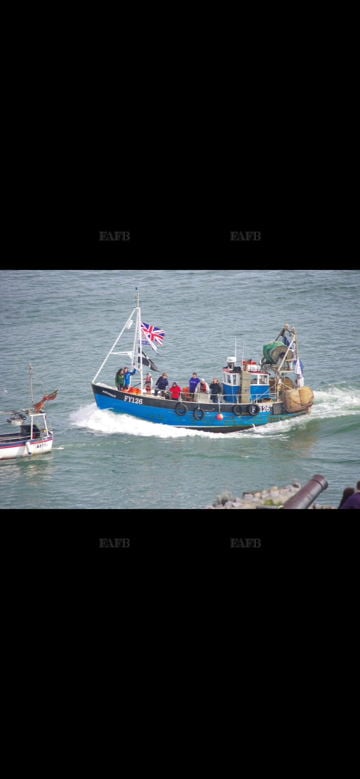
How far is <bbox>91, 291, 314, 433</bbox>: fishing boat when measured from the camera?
21781 millimetres

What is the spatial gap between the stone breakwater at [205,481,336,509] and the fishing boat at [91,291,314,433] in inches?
62.0

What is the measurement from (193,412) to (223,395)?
0.51 metres

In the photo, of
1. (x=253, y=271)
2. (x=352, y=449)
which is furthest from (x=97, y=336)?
(x=352, y=449)

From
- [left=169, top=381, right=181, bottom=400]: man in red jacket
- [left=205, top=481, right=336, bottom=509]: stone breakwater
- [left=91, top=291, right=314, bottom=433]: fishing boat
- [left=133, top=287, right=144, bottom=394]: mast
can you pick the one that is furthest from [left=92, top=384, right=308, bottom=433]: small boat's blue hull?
[left=205, top=481, right=336, bottom=509]: stone breakwater

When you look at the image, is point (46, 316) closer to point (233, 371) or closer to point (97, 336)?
point (97, 336)

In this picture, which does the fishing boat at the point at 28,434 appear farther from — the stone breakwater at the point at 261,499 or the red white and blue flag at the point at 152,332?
the stone breakwater at the point at 261,499

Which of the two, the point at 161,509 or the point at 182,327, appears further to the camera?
the point at 182,327

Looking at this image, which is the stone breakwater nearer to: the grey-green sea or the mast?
the grey-green sea

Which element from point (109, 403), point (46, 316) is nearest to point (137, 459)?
point (109, 403)

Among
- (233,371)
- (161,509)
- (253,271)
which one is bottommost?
(161,509)

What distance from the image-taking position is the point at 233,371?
22.1 m
